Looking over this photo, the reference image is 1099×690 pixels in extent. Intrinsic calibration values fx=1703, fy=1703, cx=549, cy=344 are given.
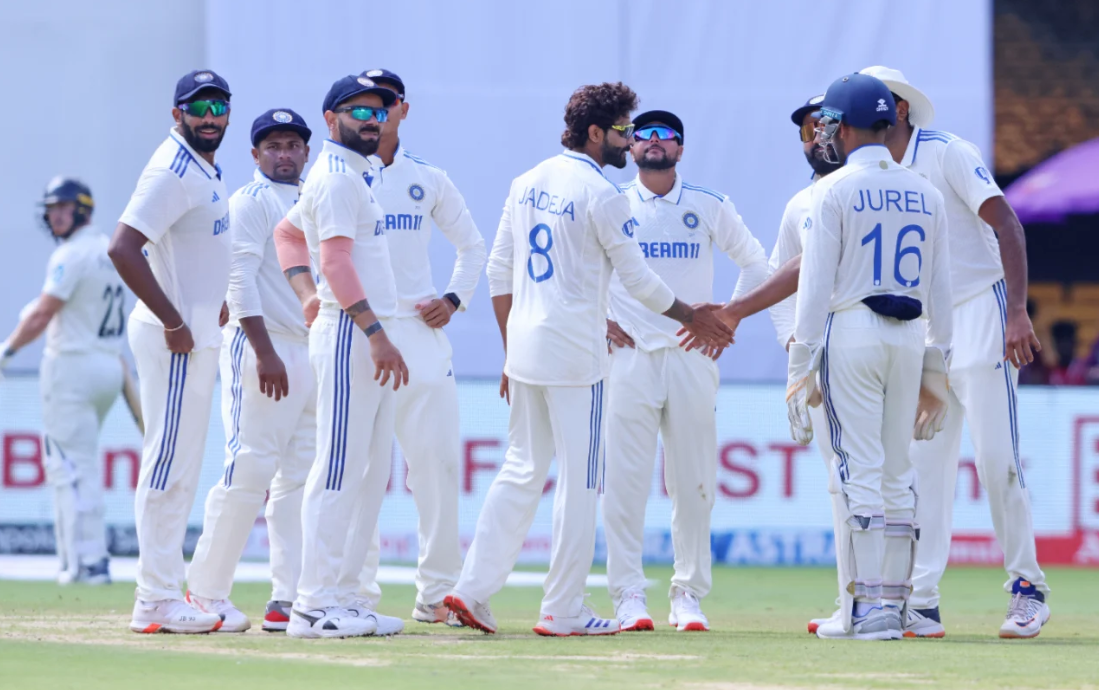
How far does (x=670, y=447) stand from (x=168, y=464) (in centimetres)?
240

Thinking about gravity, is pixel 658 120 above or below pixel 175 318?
above

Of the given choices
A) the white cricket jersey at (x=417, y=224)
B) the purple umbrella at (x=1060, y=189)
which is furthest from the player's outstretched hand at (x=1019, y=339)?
the purple umbrella at (x=1060, y=189)

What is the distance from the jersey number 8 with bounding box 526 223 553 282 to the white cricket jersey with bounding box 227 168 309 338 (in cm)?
112

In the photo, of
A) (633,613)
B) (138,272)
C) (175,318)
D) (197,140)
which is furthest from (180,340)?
(633,613)

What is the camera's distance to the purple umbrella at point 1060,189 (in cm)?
1616

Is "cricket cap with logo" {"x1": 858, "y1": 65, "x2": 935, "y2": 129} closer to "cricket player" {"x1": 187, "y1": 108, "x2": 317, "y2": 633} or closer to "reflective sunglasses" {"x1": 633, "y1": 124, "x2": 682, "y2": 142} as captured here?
"reflective sunglasses" {"x1": 633, "y1": 124, "x2": 682, "y2": 142}

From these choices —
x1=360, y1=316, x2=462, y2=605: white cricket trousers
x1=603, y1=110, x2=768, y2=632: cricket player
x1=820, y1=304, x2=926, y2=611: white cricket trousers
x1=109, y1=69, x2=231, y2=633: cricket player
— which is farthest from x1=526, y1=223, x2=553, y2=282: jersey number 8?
x1=109, y1=69, x2=231, y2=633: cricket player

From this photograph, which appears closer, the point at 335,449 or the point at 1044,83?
the point at 335,449

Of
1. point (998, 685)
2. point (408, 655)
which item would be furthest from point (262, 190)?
point (998, 685)

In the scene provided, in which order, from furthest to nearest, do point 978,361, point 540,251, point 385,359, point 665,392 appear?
point 665,392 → point 978,361 → point 540,251 → point 385,359

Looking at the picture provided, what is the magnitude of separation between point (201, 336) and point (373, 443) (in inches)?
32.8

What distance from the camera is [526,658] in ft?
19.7

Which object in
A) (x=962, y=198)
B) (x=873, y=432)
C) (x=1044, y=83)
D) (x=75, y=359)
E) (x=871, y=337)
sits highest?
(x=1044, y=83)

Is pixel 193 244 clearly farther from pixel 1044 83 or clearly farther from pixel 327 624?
pixel 1044 83
